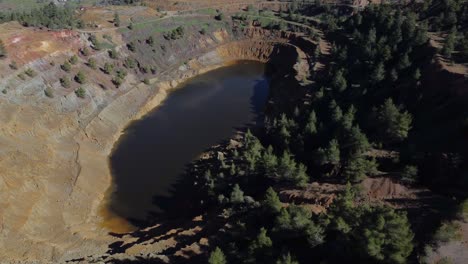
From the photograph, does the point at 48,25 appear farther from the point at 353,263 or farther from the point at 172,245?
the point at 353,263

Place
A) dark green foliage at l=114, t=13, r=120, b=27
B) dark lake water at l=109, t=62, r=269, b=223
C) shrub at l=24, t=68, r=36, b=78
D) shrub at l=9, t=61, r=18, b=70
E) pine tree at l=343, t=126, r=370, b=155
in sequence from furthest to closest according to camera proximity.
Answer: dark green foliage at l=114, t=13, r=120, b=27 → shrub at l=24, t=68, r=36, b=78 → shrub at l=9, t=61, r=18, b=70 → dark lake water at l=109, t=62, r=269, b=223 → pine tree at l=343, t=126, r=370, b=155

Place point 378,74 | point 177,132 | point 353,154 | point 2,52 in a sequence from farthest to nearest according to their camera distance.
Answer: point 177,132 → point 2,52 → point 378,74 → point 353,154

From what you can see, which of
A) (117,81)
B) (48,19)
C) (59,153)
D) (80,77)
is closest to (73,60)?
(80,77)

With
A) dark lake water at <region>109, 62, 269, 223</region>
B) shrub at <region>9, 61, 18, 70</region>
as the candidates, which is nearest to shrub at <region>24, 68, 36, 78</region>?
shrub at <region>9, 61, 18, 70</region>

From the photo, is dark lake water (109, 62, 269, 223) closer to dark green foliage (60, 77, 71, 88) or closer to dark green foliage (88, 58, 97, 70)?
dark green foliage (60, 77, 71, 88)

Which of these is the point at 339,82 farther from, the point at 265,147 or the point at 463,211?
the point at 463,211

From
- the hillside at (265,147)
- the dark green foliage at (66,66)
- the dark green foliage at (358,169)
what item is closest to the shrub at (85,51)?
the hillside at (265,147)
